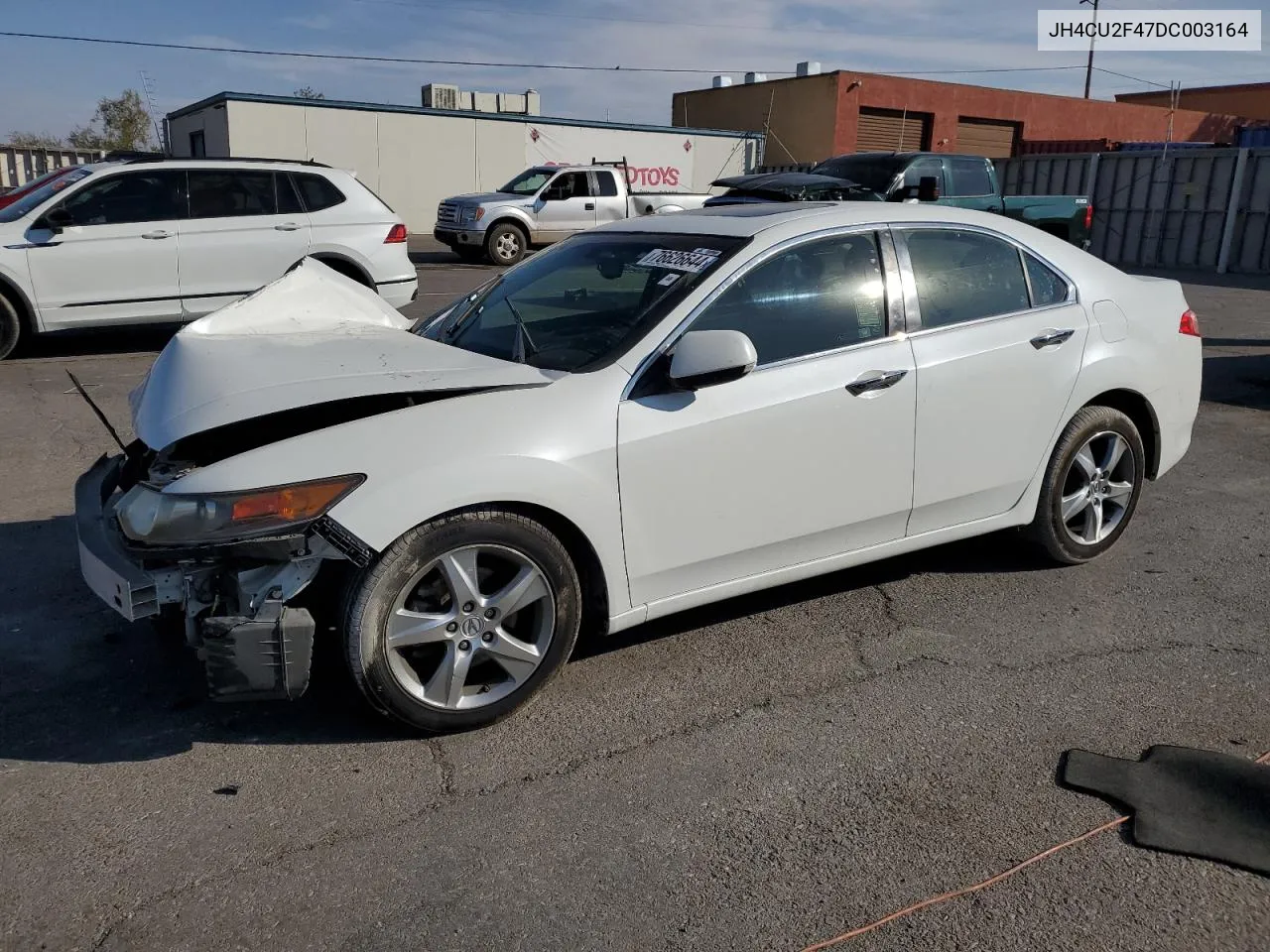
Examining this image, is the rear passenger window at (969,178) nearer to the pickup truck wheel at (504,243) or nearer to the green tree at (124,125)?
the pickup truck wheel at (504,243)

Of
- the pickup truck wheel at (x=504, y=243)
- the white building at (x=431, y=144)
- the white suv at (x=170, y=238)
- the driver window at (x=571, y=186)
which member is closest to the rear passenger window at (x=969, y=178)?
the white suv at (x=170, y=238)

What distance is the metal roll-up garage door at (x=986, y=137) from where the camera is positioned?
120 ft

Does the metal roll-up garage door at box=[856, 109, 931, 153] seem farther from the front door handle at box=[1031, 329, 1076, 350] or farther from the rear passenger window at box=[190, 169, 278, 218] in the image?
the front door handle at box=[1031, 329, 1076, 350]

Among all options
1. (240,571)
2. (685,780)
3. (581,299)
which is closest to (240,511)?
(240,571)

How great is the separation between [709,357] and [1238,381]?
8.05m

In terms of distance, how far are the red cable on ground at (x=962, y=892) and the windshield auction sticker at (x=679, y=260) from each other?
2.21m

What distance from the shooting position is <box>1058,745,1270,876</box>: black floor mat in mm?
2883

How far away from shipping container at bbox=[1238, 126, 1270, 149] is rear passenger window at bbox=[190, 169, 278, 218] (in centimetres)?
2056

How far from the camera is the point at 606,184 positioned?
860 inches

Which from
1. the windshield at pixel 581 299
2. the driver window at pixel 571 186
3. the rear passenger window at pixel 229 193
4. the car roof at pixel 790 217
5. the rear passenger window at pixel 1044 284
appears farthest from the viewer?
the driver window at pixel 571 186

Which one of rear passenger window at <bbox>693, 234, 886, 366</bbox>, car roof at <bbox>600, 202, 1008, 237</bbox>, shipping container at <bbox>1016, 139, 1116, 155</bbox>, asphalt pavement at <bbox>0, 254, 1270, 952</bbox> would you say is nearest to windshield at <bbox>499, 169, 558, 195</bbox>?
shipping container at <bbox>1016, 139, 1116, 155</bbox>

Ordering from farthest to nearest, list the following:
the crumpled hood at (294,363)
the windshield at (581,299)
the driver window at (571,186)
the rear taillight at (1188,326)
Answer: the driver window at (571,186) < the rear taillight at (1188,326) < the windshield at (581,299) < the crumpled hood at (294,363)

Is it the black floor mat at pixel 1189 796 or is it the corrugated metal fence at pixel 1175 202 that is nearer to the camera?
the black floor mat at pixel 1189 796

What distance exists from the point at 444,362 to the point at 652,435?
0.79 metres
